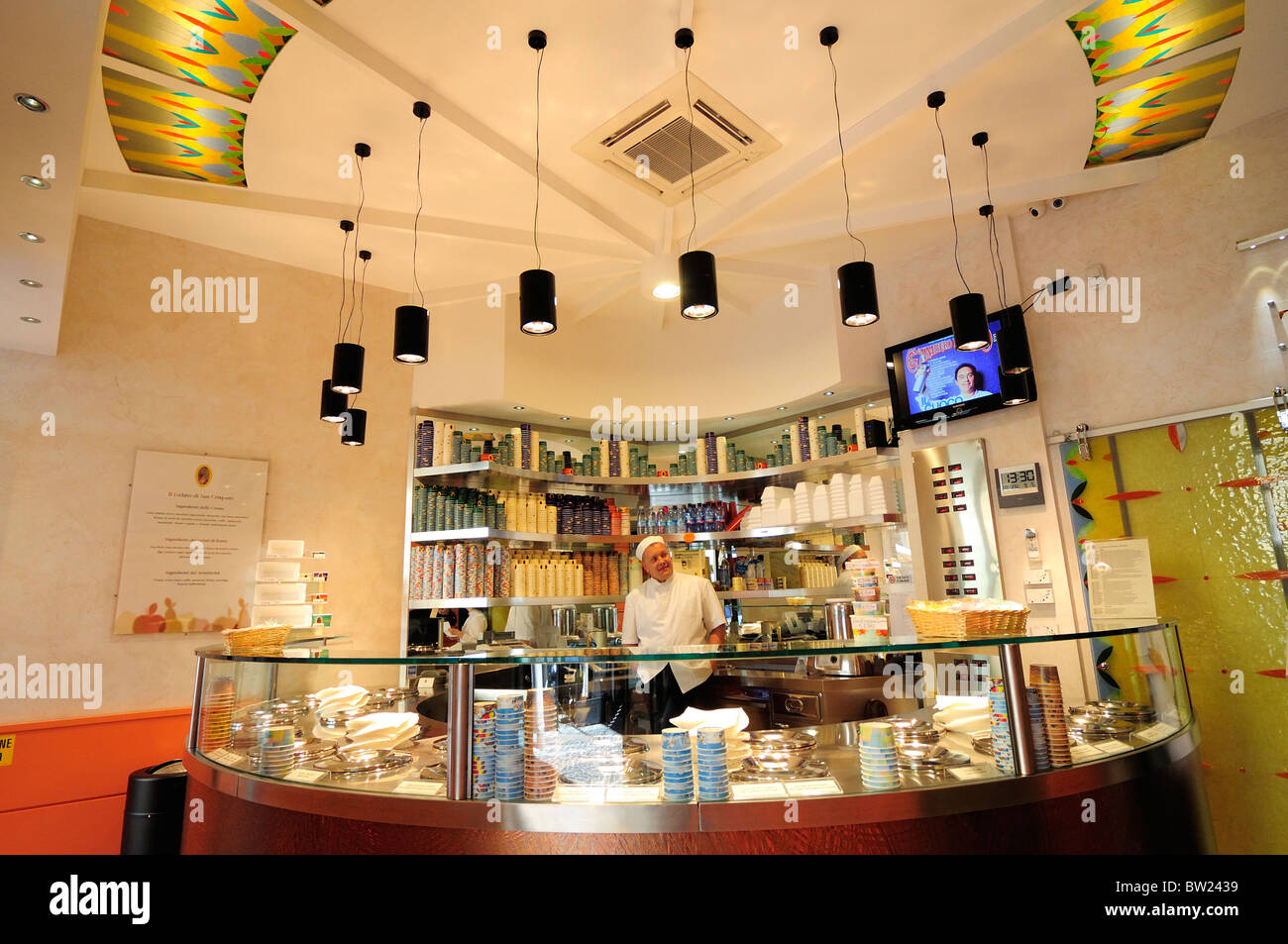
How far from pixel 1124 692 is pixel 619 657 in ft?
5.57

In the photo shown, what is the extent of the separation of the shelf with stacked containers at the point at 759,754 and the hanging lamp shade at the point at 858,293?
1.71 meters

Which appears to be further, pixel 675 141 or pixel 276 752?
pixel 675 141

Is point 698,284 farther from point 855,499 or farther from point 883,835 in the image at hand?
point 855,499

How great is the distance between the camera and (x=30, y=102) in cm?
216

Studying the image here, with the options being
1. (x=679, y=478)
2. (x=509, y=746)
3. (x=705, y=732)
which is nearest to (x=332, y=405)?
(x=679, y=478)

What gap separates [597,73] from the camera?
10.6 ft

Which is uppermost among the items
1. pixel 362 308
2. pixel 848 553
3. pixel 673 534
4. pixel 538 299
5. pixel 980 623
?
pixel 362 308

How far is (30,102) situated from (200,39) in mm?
1039

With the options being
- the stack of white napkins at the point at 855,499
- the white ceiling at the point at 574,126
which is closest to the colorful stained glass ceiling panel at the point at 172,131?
the white ceiling at the point at 574,126

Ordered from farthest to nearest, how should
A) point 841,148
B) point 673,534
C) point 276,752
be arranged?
point 673,534 → point 841,148 → point 276,752
